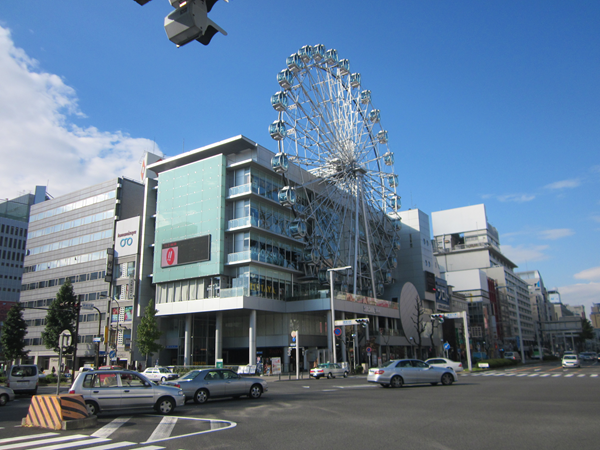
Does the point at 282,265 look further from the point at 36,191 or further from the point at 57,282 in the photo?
the point at 36,191

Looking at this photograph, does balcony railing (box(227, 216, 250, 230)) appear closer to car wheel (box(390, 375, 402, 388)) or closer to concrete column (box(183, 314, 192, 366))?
concrete column (box(183, 314, 192, 366))

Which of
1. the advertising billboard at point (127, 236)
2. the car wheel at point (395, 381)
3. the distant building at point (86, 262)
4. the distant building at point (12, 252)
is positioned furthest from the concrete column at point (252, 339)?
the distant building at point (12, 252)

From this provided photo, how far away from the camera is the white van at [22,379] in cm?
2731

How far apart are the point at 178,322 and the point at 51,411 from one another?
46885 millimetres

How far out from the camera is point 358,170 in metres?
56.2

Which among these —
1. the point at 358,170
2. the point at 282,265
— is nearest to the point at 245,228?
the point at 282,265

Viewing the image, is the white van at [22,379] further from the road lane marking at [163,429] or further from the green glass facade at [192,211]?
the green glass facade at [192,211]

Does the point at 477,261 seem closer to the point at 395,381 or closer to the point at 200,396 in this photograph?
the point at 395,381

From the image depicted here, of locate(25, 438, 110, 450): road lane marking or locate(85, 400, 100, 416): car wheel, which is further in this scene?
locate(85, 400, 100, 416): car wheel

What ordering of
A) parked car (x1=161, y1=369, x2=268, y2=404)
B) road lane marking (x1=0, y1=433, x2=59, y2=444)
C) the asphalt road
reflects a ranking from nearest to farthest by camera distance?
the asphalt road, road lane marking (x1=0, y1=433, x2=59, y2=444), parked car (x1=161, y1=369, x2=268, y2=404)

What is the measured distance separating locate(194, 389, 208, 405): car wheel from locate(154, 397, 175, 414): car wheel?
303cm

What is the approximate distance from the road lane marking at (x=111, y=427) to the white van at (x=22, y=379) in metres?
16.6

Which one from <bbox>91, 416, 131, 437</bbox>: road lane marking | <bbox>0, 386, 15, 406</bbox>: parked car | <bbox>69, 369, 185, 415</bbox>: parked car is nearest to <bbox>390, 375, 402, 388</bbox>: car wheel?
<bbox>69, 369, 185, 415</bbox>: parked car

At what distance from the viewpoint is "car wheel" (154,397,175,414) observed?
15.6 metres
